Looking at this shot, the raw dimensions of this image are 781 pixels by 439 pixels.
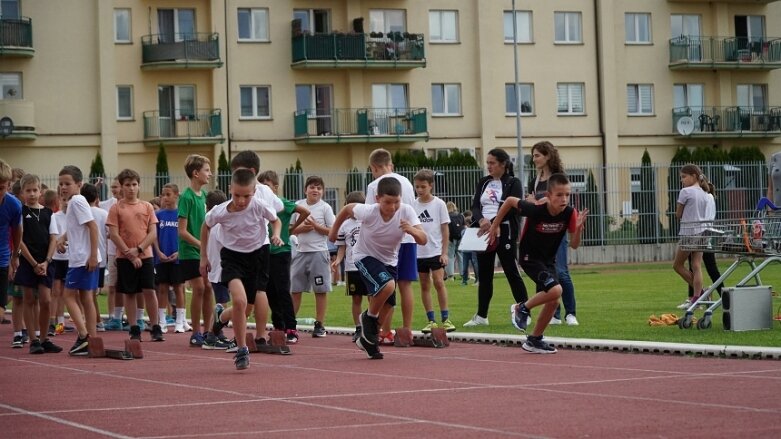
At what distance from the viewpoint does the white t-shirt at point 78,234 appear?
1605 cm

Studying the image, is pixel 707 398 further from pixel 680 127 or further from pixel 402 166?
pixel 680 127

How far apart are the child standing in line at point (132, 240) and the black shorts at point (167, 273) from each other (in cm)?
185

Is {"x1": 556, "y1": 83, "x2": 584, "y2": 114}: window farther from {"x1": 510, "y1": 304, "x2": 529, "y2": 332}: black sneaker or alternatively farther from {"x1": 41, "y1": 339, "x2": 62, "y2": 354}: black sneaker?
{"x1": 41, "y1": 339, "x2": 62, "y2": 354}: black sneaker

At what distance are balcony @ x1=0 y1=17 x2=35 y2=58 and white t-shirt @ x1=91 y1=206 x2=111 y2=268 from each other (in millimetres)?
34379

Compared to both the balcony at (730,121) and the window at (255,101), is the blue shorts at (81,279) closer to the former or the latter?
the window at (255,101)

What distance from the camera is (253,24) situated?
5703cm

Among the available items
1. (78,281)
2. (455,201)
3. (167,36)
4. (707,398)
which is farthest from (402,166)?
(707,398)

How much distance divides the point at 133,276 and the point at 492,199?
4.70 m

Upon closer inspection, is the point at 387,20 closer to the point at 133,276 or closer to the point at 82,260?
the point at 133,276

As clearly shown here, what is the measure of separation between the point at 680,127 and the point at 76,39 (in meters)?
26.3

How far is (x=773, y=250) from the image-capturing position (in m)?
15.5

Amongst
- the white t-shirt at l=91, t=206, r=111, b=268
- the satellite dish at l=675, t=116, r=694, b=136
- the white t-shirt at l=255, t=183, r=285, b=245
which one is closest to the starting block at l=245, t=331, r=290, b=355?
the white t-shirt at l=255, t=183, r=285, b=245

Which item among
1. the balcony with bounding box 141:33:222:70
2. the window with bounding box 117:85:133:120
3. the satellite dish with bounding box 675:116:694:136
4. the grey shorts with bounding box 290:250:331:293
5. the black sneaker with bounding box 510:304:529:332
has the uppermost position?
the balcony with bounding box 141:33:222:70

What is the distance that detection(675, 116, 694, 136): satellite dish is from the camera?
60.8 m
